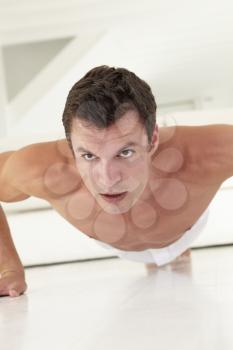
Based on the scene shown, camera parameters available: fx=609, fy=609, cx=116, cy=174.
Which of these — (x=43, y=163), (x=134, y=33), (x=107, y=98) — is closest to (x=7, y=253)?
(x=43, y=163)

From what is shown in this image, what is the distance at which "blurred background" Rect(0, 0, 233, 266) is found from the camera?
229 cm

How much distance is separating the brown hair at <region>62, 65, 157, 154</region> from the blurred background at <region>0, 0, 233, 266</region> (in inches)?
51.7

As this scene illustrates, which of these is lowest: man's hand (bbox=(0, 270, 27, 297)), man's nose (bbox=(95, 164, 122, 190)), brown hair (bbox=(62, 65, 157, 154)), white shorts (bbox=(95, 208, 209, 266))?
white shorts (bbox=(95, 208, 209, 266))

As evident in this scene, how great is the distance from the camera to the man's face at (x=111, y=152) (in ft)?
2.30

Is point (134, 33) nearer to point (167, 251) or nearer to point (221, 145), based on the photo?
point (167, 251)

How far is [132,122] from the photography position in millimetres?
714

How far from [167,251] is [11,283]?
11.1 inches

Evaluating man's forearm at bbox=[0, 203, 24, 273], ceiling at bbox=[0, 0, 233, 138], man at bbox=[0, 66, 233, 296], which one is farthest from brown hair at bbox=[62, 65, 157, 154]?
ceiling at bbox=[0, 0, 233, 138]

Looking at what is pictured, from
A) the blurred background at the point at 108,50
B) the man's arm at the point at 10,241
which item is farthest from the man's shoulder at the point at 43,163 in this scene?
the blurred background at the point at 108,50

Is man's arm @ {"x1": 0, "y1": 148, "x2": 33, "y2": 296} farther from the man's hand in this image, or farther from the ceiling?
the ceiling

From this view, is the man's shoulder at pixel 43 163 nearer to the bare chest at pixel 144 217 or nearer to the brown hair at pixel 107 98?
the bare chest at pixel 144 217

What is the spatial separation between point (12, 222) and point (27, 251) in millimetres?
71

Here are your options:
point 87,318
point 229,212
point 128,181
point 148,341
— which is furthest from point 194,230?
point 148,341

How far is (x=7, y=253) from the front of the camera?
93cm
